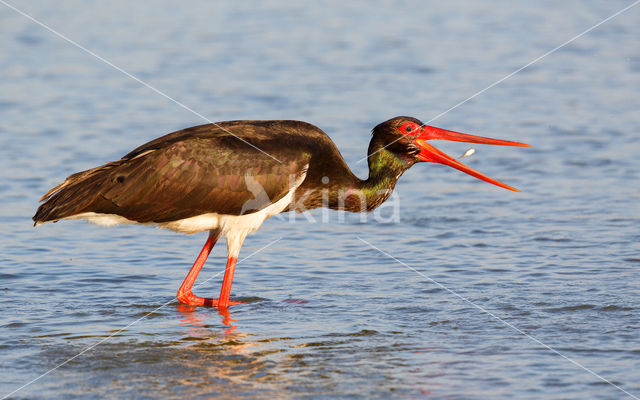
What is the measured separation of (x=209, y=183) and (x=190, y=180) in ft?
0.52

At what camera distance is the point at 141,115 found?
15.1 m

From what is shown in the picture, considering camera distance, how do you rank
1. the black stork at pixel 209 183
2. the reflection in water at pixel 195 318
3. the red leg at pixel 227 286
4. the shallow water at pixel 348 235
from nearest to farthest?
1. the shallow water at pixel 348 235
2. the reflection in water at pixel 195 318
3. the black stork at pixel 209 183
4. the red leg at pixel 227 286

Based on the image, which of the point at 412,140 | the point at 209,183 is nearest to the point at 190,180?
the point at 209,183

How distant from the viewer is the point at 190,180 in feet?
26.8

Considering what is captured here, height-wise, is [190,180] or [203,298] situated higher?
[190,180]

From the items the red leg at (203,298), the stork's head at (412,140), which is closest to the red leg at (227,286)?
the red leg at (203,298)

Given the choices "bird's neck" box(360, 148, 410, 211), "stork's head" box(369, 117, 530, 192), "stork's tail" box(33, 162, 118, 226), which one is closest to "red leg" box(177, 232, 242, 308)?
"stork's tail" box(33, 162, 118, 226)

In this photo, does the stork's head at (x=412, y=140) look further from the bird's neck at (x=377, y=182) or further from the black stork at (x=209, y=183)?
the black stork at (x=209, y=183)

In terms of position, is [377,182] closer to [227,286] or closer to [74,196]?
[227,286]

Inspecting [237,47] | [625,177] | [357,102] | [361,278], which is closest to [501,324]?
[361,278]

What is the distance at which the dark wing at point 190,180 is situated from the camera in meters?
8.09

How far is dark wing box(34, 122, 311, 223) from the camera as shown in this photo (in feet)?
26.5

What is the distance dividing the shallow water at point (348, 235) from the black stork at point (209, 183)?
721 mm

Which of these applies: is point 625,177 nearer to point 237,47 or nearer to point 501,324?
point 501,324
